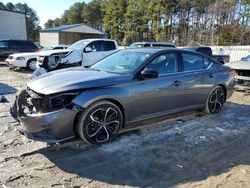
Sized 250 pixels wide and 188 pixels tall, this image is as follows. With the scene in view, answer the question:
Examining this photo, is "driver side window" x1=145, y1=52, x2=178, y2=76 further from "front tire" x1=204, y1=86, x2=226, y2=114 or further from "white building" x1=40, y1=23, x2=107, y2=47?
"white building" x1=40, y1=23, x2=107, y2=47

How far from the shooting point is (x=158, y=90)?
4793mm

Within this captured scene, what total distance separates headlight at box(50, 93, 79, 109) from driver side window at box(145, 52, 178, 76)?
1550 mm

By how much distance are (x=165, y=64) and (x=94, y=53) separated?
7.32 m

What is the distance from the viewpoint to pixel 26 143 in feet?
13.9

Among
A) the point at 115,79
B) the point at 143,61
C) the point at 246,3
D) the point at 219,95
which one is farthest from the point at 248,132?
the point at 246,3

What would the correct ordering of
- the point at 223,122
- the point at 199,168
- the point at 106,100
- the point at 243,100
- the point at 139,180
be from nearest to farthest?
the point at 139,180 → the point at 199,168 → the point at 106,100 → the point at 223,122 → the point at 243,100

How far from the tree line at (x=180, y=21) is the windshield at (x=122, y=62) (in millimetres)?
28391

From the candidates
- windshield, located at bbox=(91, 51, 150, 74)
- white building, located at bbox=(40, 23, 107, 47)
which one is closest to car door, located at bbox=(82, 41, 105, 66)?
windshield, located at bbox=(91, 51, 150, 74)

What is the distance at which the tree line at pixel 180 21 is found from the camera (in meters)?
31.3

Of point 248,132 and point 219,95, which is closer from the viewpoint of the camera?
point 248,132

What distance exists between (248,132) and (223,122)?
62cm

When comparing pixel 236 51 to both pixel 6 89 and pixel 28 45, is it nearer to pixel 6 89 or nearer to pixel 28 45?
pixel 28 45

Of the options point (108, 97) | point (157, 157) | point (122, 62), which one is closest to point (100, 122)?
point (108, 97)

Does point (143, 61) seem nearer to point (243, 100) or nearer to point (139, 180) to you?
point (139, 180)
